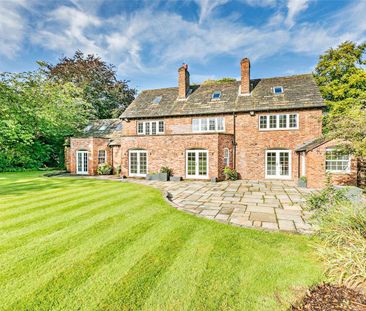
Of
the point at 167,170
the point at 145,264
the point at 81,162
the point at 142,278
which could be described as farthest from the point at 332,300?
the point at 81,162

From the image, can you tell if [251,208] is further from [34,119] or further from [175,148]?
[34,119]

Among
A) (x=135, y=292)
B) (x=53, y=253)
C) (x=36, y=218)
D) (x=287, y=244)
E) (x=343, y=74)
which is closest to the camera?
(x=135, y=292)

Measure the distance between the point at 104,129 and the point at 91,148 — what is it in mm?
4493

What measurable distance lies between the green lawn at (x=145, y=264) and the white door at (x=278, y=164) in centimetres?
1189

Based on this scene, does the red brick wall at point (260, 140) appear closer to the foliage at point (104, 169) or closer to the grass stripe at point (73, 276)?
the foliage at point (104, 169)

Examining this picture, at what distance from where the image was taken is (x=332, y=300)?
299 centimetres

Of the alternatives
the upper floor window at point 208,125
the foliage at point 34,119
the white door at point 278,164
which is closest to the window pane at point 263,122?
the white door at point 278,164

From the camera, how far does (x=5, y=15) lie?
11375 millimetres

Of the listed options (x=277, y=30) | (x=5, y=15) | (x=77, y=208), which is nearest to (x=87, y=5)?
(x=5, y=15)

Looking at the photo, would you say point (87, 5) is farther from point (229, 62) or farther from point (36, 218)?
point (229, 62)

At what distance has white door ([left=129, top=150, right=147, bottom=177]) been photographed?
17656 millimetres

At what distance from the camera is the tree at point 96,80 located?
33.8 meters

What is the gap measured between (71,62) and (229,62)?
29.3 m

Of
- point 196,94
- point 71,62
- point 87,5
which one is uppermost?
point 71,62
